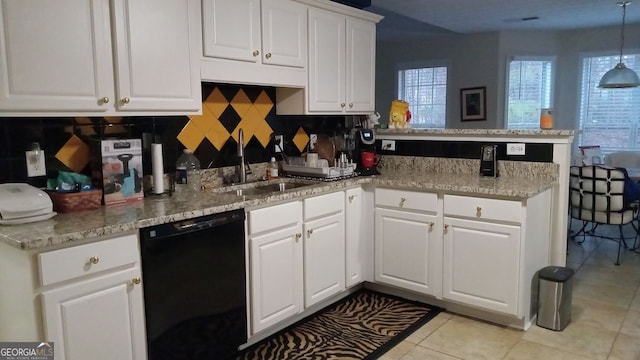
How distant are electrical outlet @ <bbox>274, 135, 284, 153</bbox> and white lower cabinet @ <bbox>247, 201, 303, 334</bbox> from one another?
79cm

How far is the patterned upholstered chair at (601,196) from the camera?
4227 mm

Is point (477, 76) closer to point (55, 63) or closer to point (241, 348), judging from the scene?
point (241, 348)

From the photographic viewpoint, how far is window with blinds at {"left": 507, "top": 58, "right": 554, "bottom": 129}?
22.8ft

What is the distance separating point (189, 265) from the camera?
2268 mm

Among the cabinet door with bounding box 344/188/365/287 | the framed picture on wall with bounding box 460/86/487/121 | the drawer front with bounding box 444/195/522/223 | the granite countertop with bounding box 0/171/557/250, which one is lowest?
the cabinet door with bounding box 344/188/365/287

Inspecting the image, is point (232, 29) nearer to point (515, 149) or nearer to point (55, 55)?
point (55, 55)

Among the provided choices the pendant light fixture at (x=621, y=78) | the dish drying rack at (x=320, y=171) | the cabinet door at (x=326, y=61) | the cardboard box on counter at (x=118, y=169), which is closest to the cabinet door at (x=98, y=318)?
the cardboard box on counter at (x=118, y=169)

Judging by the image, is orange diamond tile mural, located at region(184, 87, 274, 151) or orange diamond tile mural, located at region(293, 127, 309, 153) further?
orange diamond tile mural, located at region(293, 127, 309, 153)

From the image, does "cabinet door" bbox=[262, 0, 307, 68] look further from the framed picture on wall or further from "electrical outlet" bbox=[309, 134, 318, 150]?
the framed picture on wall

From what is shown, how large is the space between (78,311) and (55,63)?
1033mm

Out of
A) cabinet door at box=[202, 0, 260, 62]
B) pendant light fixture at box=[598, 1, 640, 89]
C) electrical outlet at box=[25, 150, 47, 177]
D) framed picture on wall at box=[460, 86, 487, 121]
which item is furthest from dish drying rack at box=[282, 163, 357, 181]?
framed picture on wall at box=[460, 86, 487, 121]

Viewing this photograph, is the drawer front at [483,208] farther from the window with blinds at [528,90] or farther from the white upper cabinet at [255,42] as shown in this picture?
the window with blinds at [528,90]

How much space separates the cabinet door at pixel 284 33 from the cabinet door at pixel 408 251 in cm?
120

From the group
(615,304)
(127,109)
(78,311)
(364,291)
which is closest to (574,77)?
(615,304)
